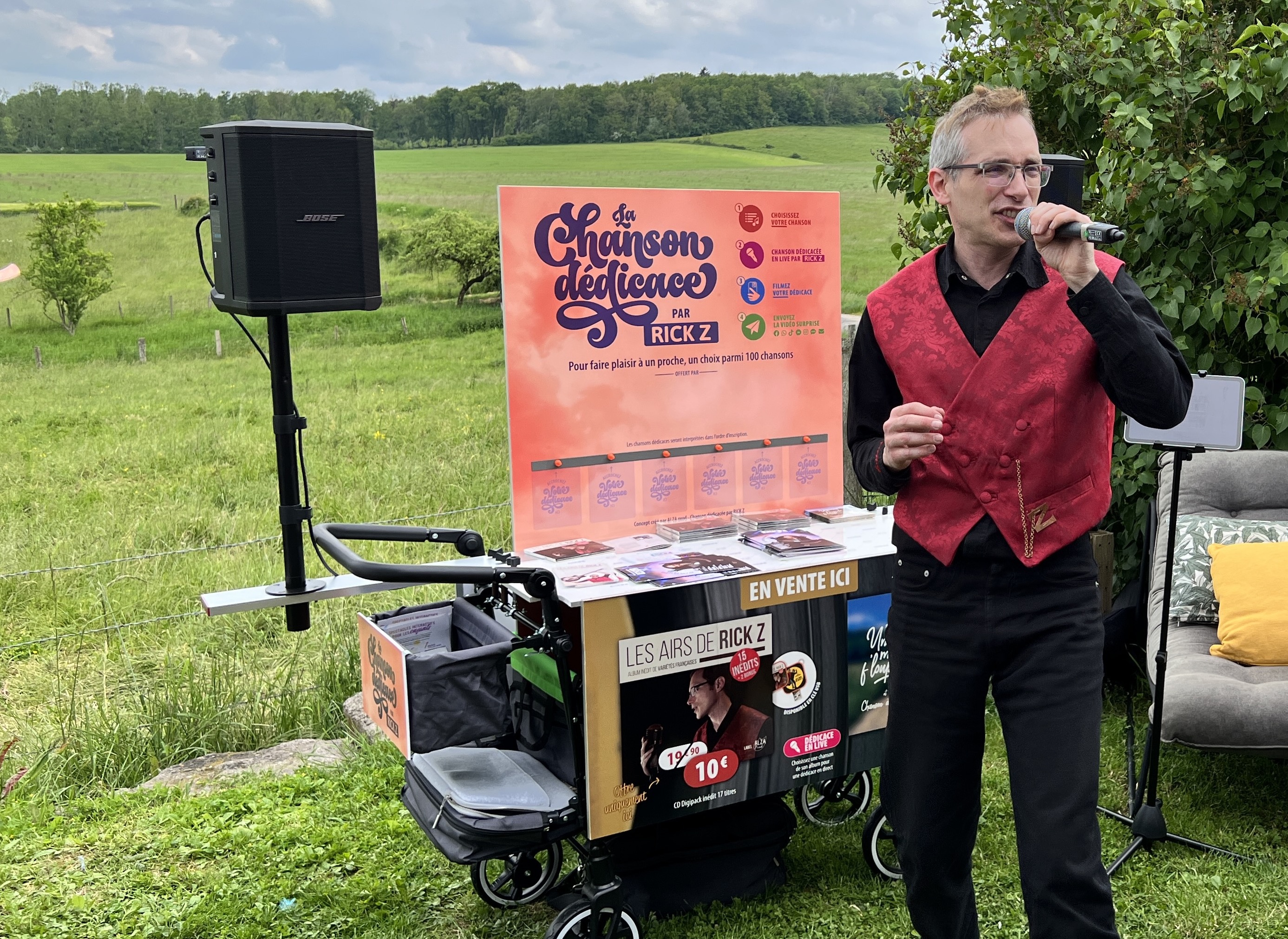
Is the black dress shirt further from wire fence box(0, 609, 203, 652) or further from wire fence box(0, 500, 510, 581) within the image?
wire fence box(0, 609, 203, 652)

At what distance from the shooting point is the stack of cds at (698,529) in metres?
3.13

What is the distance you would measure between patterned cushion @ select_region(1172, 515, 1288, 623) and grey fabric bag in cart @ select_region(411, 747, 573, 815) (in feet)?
7.50

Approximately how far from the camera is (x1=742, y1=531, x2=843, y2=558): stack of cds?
2979 mm

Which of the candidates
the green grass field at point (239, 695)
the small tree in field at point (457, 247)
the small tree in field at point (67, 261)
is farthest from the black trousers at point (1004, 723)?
the small tree in field at point (457, 247)

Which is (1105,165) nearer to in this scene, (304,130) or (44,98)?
(304,130)

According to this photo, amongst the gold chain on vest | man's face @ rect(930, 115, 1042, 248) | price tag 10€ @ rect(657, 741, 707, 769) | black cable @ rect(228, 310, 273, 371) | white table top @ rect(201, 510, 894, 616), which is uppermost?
man's face @ rect(930, 115, 1042, 248)

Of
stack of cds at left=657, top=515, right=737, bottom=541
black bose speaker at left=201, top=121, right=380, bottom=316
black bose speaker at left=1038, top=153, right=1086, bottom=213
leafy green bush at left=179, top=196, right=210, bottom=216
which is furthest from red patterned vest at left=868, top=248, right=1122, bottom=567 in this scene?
leafy green bush at left=179, top=196, right=210, bottom=216

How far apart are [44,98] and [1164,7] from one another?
64.7 feet

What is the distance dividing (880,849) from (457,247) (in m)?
17.9

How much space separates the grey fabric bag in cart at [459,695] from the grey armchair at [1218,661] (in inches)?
74.0

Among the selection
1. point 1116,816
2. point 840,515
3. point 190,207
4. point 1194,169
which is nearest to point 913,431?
point 840,515

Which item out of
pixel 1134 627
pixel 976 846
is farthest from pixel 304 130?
pixel 1134 627

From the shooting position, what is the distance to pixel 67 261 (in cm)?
1700

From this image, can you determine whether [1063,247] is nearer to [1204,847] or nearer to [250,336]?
[1204,847]
